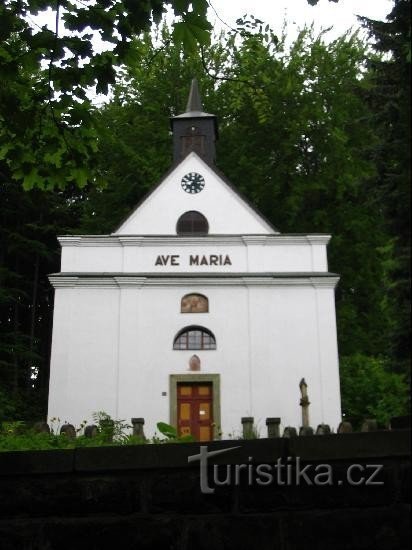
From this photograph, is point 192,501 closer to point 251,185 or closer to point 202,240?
point 202,240

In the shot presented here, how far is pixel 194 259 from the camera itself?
2181 centimetres

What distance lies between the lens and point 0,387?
24.7m

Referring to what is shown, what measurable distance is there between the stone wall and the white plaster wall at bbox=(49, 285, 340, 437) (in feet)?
51.2

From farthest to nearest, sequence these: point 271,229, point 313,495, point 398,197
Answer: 1. point 271,229
2. point 313,495
3. point 398,197

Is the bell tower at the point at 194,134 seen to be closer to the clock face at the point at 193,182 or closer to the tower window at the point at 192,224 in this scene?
the clock face at the point at 193,182

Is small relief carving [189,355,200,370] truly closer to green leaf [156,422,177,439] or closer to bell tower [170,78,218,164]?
bell tower [170,78,218,164]

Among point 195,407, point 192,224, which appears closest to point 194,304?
point 192,224

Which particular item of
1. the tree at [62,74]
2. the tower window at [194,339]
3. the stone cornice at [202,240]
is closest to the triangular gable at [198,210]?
the stone cornice at [202,240]

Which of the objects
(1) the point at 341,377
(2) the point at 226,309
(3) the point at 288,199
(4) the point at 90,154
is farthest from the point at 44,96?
(3) the point at 288,199

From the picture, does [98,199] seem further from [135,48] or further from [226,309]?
[135,48]

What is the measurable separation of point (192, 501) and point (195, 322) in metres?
16.8

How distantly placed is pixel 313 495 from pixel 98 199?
1031 inches

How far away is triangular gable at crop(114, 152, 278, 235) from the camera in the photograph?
22719 millimetres

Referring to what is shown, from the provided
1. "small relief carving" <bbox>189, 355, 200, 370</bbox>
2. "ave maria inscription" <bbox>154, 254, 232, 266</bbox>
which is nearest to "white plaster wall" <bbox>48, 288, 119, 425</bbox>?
"ave maria inscription" <bbox>154, 254, 232, 266</bbox>
